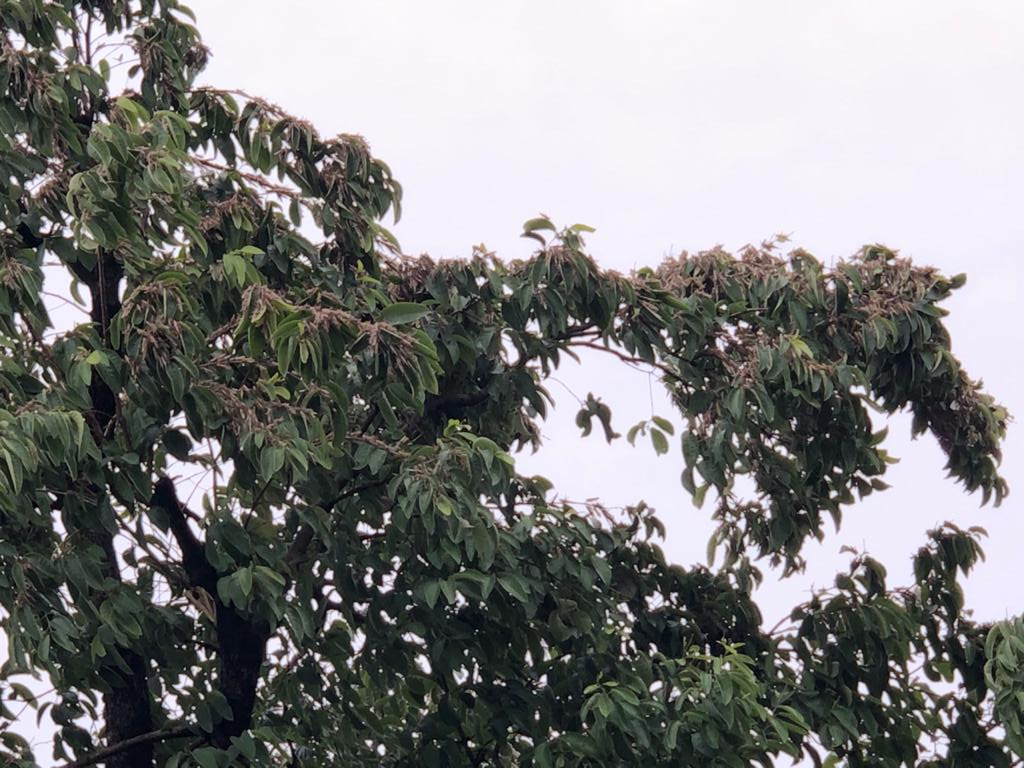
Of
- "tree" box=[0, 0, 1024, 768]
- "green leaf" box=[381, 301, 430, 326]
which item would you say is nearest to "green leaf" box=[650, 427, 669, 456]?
"tree" box=[0, 0, 1024, 768]

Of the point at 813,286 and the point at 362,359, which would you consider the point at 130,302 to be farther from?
the point at 813,286

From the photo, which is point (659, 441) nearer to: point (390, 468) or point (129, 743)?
point (390, 468)

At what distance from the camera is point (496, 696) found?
7.29m

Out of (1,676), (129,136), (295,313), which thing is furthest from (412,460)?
(1,676)

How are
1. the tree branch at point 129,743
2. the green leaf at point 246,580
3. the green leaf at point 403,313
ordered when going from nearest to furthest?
the green leaf at point 403,313
the green leaf at point 246,580
the tree branch at point 129,743

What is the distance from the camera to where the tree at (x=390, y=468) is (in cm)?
624

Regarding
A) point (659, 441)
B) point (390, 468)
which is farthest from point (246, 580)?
point (659, 441)

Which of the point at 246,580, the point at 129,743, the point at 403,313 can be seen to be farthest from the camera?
the point at 129,743

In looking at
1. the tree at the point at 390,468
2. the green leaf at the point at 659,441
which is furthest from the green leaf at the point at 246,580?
the green leaf at the point at 659,441

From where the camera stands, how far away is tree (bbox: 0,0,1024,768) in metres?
6.24

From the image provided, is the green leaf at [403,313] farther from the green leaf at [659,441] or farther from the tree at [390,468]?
the green leaf at [659,441]

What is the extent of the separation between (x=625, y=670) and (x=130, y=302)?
102 inches

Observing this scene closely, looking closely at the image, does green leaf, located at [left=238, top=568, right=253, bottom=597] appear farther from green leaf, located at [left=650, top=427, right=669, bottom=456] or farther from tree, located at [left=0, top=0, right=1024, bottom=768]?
green leaf, located at [left=650, top=427, right=669, bottom=456]

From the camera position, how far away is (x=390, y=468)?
6.80 m
